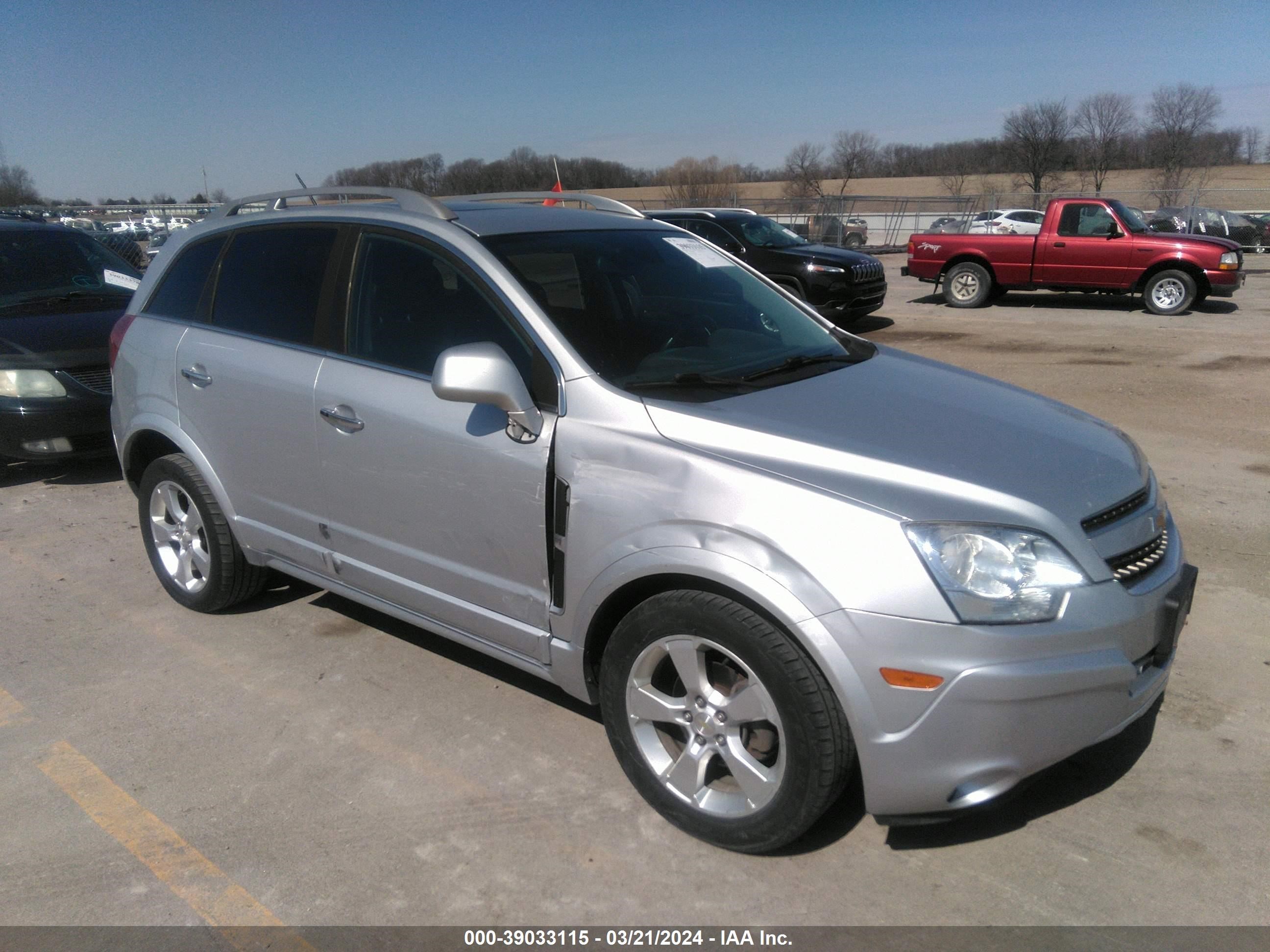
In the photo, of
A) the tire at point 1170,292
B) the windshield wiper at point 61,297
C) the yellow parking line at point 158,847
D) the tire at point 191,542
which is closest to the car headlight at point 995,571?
the yellow parking line at point 158,847

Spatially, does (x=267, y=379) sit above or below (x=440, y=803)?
above

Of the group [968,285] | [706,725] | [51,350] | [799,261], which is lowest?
[706,725]

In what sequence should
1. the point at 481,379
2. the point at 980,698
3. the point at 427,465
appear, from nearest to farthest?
the point at 980,698, the point at 481,379, the point at 427,465

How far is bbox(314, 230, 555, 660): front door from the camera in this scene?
10.0 feet

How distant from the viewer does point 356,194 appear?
12.8ft

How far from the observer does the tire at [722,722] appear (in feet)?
8.05

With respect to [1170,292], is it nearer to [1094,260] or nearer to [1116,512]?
[1094,260]

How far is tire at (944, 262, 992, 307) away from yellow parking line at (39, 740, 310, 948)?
15.4 m

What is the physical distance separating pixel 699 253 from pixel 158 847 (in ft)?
9.80

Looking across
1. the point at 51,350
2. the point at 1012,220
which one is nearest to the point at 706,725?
the point at 51,350

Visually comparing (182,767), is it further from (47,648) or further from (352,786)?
(47,648)

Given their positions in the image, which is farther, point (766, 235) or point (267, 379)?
point (766, 235)

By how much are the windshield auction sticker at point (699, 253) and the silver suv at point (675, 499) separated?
15mm

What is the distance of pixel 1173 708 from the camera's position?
11.4ft
